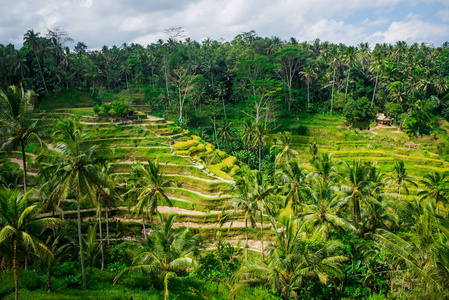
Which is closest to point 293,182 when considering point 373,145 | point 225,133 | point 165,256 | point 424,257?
point 424,257

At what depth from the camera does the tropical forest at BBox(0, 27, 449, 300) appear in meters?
15.1

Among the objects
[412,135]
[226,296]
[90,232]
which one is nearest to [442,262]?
[226,296]

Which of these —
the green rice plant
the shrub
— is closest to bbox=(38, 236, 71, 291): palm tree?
the green rice plant

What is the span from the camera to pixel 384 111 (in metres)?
61.9

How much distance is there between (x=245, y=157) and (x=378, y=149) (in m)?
24.3

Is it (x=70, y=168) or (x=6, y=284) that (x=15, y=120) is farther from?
(x=6, y=284)

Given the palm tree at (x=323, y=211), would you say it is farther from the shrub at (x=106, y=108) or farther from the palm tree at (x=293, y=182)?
the shrub at (x=106, y=108)

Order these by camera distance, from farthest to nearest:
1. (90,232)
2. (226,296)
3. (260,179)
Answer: (260,179) < (90,232) < (226,296)

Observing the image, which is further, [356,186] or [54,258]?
[356,186]

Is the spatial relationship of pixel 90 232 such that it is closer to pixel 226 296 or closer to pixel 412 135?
pixel 226 296

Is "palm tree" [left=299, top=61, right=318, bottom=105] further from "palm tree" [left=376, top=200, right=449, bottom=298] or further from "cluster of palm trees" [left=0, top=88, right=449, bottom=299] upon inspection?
"palm tree" [left=376, top=200, right=449, bottom=298]

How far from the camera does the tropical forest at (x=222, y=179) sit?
15109 millimetres

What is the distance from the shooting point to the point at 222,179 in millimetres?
33781

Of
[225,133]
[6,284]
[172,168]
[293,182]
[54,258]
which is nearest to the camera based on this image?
[6,284]
